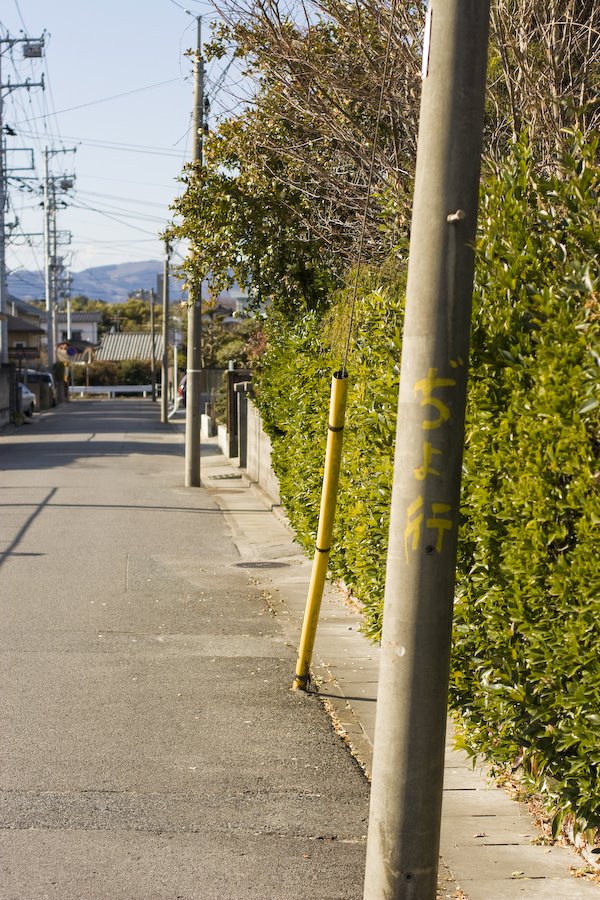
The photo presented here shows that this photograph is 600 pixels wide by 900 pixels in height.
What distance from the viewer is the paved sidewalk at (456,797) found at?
4.60m

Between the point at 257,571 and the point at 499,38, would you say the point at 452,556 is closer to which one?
the point at 499,38

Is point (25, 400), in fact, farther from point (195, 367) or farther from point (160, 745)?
point (160, 745)

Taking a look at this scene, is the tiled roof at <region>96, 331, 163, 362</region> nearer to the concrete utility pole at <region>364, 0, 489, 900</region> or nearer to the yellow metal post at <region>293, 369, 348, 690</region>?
the yellow metal post at <region>293, 369, 348, 690</region>

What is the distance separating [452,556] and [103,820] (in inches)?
95.5

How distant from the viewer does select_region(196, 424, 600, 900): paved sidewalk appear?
4.60 meters

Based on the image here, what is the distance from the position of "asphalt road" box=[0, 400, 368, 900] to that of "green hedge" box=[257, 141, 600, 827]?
0.94m

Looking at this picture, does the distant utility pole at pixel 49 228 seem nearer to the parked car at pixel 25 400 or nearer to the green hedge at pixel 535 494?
the parked car at pixel 25 400

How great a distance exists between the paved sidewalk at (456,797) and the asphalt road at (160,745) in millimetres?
225

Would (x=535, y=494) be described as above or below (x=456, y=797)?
above

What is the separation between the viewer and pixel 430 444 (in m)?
3.75

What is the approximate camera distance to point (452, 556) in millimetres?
3805

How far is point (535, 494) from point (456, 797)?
186 centimetres

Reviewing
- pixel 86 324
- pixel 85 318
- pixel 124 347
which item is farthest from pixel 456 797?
pixel 86 324

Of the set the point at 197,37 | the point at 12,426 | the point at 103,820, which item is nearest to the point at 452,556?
the point at 103,820
